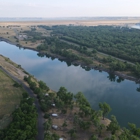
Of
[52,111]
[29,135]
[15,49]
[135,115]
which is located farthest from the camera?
[15,49]

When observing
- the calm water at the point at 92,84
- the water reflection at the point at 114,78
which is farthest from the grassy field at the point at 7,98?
the water reflection at the point at 114,78

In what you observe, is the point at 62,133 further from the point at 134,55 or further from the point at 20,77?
the point at 134,55

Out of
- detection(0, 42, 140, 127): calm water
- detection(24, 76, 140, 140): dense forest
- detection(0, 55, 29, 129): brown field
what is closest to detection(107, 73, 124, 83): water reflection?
detection(0, 42, 140, 127): calm water

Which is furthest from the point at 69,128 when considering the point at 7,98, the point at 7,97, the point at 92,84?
the point at 92,84

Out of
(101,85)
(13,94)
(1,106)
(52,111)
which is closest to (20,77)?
(13,94)

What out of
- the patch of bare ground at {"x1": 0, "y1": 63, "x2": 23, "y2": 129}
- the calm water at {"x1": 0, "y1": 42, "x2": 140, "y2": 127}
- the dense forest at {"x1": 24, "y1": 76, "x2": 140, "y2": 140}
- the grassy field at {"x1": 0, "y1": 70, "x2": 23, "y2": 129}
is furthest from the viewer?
the calm water at {"x1": 0, "y1": 42, "x2": 140, "y2": 127}

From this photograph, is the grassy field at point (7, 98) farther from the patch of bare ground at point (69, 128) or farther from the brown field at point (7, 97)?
the patch of bare ground at point (69, 128)

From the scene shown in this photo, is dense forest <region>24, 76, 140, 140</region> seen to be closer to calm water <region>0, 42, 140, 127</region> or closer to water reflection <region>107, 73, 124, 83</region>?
calm water <region>0, 42, 140, 127</region>
